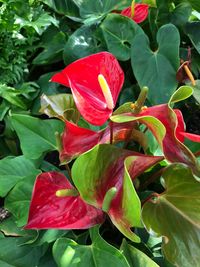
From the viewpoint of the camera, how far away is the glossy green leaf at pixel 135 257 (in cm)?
88

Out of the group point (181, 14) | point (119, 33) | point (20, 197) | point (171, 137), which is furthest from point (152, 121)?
point (181, 14)

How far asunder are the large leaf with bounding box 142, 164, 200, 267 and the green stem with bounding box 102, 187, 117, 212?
87mm

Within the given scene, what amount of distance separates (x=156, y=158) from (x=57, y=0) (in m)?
0.73

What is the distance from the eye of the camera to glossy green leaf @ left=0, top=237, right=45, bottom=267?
103 centimetres

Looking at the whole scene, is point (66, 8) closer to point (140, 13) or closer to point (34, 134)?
point (140, 13)

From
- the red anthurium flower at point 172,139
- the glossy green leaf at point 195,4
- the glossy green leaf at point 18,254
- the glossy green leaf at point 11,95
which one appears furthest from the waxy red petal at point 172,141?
the glossy green leaf at point 195,4

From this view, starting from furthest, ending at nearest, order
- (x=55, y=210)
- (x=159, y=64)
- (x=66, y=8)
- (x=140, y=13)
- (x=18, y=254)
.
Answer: (x=66, y=8) → (x=140, y=13) → (x=159, y=64) → (x=18, y=254) → (x=55, y=210)

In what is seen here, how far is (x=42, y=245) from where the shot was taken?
1043 mm

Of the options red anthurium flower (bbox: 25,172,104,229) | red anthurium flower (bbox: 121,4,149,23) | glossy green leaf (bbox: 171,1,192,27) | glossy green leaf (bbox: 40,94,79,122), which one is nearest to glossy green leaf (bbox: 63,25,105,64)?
red anthurium flower (bbox: 121,4,149,23)

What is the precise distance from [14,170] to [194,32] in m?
0.63

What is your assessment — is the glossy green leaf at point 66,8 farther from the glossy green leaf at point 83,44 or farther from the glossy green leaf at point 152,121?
the glossy green leaf at point 152,121

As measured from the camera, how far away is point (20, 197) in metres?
1.04

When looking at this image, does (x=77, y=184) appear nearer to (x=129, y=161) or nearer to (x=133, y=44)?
(x=129, y=161)

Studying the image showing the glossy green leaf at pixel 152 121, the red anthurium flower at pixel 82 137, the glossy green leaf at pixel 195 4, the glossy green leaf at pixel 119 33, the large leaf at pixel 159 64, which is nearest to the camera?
the glossy green leaf at pixel 152 121
